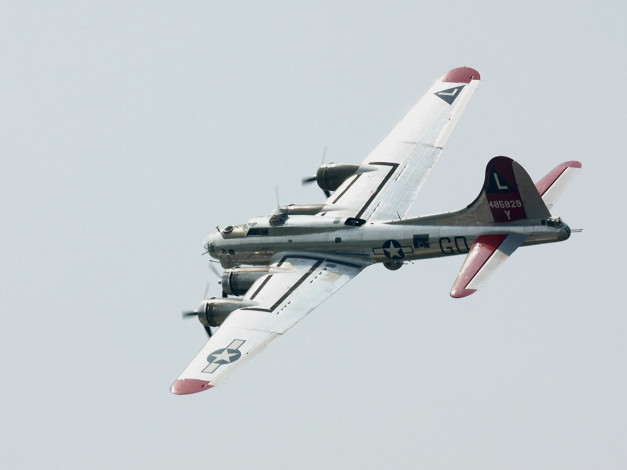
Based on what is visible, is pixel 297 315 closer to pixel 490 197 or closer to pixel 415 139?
pixel 490 197

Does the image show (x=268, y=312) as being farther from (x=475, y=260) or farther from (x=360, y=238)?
(x=475, y=260)

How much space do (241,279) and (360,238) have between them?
5.84 meters

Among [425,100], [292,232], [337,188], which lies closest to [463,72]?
[425,100]

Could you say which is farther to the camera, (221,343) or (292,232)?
(292,232)

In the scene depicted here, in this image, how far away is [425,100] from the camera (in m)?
80.6

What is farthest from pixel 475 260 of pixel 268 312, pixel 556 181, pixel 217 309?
pixel 217 309

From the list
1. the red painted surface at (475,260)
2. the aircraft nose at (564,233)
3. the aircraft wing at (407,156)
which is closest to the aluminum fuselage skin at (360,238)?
the aircraft nose at (564,233)

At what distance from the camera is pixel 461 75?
8194cm

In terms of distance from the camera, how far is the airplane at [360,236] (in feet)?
212

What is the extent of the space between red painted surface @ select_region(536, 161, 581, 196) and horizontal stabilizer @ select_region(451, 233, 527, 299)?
3343 millimetres

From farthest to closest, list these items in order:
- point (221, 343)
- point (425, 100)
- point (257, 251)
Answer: point (425, 100)
point (257, 251)
point (221, 343)

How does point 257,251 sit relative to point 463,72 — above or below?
below

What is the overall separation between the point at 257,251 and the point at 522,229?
13596 mm

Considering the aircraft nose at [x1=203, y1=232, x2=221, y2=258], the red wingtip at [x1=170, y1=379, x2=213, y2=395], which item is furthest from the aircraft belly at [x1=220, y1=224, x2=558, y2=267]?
the red wingtip at [x1=170, y1=379, x2=213, y2=395]
